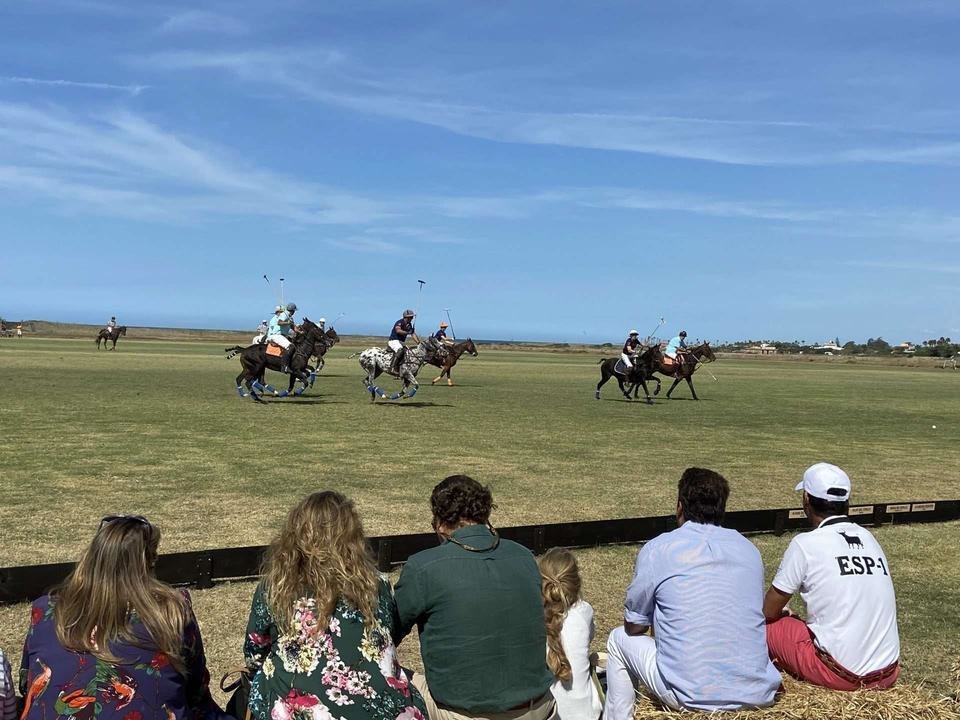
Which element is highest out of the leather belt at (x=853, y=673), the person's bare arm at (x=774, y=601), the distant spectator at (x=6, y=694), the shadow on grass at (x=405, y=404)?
the person's bare arm at (x=774, y=601)

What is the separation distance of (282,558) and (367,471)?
29.3 ft

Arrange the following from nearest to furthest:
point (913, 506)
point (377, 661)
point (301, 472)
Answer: point (377, 661) < point (913, 506) < point (301, 472)

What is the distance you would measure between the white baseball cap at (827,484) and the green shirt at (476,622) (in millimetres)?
1712

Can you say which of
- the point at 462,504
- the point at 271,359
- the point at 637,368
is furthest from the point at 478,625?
the point at 637,368

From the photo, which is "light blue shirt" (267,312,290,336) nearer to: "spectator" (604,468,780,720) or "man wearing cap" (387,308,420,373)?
"man wearing cap" (387,308,420,373)

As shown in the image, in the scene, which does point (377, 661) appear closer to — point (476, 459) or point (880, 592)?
point (880, 592)

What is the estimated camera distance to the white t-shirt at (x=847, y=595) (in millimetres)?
4312

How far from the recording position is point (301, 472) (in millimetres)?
12203

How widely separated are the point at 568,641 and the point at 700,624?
65 cm

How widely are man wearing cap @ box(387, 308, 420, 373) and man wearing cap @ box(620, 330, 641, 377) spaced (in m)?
7.59

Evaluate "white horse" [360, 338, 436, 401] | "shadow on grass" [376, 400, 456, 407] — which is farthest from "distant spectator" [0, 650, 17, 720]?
"white horse" [360, 338, 436, 401]

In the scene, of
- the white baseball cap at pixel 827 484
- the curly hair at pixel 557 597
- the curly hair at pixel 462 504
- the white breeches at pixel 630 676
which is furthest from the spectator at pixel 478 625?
the white baseball cap at pixel 827 484

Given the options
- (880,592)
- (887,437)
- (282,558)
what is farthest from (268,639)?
(887,437)

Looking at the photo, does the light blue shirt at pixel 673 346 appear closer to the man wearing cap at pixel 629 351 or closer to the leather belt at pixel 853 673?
the man wearing cap at pixel 629 351
